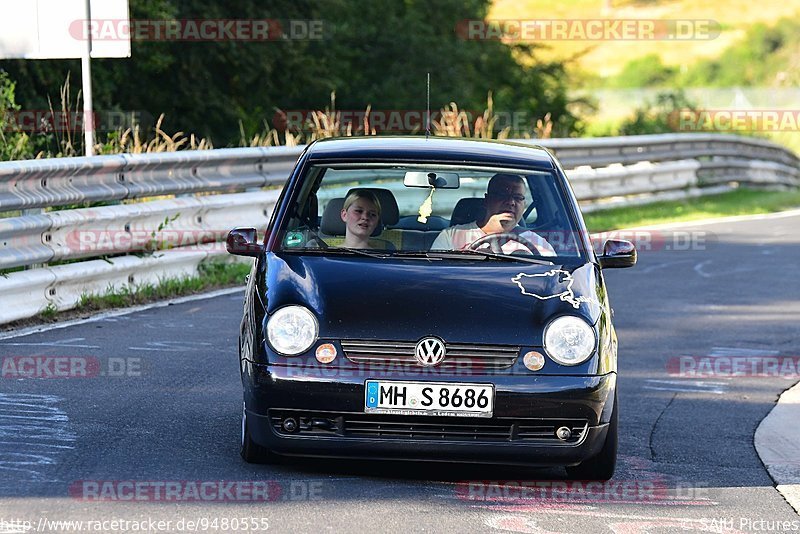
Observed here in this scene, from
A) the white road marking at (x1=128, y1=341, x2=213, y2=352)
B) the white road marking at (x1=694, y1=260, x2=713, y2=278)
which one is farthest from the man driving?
the white road marking at (x1=694, y1=260, x2=713, y2=278)

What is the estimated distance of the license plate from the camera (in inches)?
244

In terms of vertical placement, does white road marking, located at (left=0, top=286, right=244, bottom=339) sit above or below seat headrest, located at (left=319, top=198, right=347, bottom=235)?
below

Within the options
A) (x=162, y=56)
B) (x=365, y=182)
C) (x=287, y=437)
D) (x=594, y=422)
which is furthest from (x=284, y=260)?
(x=162, y=56)

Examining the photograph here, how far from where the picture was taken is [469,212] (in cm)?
739

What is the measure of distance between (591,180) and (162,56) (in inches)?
340

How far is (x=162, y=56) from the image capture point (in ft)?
85.1

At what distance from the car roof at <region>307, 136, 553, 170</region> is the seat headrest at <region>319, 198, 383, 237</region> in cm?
23

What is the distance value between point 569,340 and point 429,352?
0.60 meters

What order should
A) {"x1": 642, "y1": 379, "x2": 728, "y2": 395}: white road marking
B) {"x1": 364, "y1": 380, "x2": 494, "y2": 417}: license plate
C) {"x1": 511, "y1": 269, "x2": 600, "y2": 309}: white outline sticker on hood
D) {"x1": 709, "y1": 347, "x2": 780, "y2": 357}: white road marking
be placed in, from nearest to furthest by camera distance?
{"x1": 364, "y1": 380, "x2": 494, "y2": 417}: license plate < {"x1": 511, "y1": 269, "x2": 600, "y2": 309}: white outline sticker on hood < {"x1": 642, "y1": 379, "x2": 728, "y2": 395}: white road marking < {"x1": 709, "y1": 347, "x2": 780, "y2": 357}: white road marking

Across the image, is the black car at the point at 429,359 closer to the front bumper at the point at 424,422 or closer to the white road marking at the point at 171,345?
the front bumper at the point at 424,422

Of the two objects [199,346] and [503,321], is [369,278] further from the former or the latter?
[199,346]

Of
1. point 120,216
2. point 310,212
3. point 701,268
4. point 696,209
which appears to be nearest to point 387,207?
point 310,212

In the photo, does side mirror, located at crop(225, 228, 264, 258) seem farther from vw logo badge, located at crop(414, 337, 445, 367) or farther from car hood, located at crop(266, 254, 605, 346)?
vw logo badge, located at crop(414, 337, 445, 367)

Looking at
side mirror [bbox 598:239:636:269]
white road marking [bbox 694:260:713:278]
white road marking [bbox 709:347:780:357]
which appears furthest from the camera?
white road marking [bbox 694:260:713:278]
